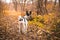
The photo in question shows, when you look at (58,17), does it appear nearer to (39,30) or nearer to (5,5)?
(39,30)

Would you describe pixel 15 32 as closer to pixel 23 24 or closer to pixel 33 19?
pixel 23 24

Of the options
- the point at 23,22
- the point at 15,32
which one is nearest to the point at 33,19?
the point at 23,22

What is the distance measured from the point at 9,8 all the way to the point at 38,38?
709mm

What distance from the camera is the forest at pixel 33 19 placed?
8.89 feet

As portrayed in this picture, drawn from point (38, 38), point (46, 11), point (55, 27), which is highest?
point (46, 11)

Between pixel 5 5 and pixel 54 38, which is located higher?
pixel 5 5

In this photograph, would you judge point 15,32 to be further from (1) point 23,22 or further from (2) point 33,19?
(2) point 33,19

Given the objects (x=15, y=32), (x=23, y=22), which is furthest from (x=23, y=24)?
(x=15, y=32)

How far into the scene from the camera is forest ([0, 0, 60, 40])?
271 cm

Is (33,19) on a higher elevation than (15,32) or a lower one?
higher

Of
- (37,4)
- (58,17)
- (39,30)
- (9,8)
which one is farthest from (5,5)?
(58,17)

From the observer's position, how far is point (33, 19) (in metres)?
2.77

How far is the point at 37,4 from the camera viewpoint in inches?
109

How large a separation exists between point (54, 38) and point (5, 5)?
3.27 feet
